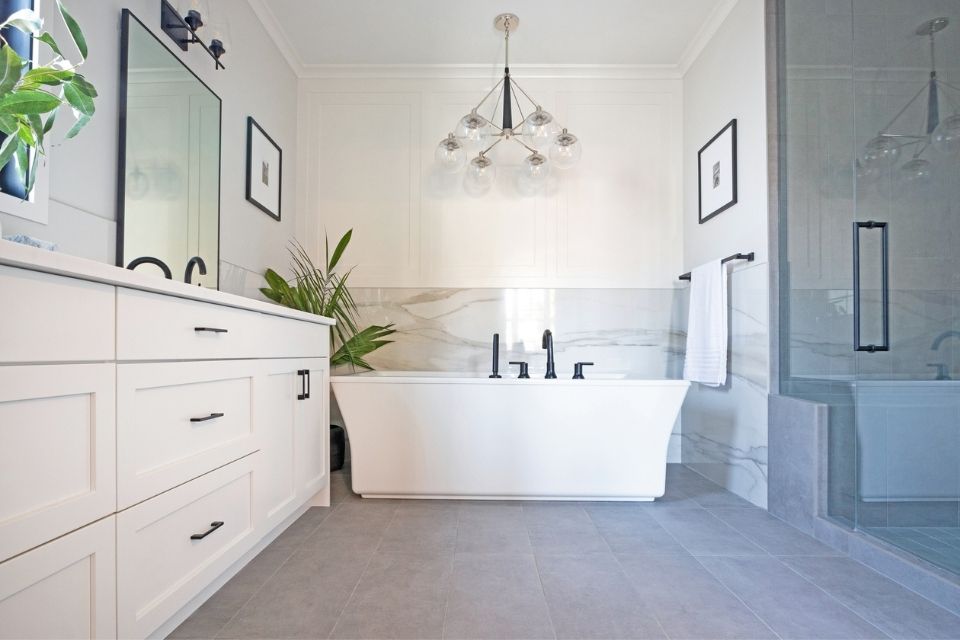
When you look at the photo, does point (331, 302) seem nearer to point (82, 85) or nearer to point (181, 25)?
point (181, 25)

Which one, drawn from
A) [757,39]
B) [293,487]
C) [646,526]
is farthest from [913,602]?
[757,39]

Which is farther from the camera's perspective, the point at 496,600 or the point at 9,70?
the point at 496,600

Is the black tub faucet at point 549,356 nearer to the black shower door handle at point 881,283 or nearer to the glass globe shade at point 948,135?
the black shower door handle at point 881,283

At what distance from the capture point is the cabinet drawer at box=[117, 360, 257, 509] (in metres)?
1.06

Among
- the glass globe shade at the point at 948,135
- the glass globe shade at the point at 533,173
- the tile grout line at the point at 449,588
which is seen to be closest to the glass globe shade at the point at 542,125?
the glass globe shade at the point at 533,173

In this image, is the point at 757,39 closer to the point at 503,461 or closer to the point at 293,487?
the point at 503,461

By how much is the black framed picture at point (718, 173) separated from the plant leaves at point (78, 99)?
2.74 meters

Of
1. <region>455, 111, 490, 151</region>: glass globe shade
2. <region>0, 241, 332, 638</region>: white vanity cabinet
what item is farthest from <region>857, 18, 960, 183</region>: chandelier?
<region>0, 241, 332, 638</region>: white vanity cabinet

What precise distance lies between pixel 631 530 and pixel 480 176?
2.16m

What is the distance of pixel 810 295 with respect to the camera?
7.27ft

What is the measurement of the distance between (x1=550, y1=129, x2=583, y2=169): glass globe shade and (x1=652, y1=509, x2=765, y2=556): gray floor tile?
6.34ft

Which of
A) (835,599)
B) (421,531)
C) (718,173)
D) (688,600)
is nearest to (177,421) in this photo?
(421,531)

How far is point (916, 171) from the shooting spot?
1.76 meters

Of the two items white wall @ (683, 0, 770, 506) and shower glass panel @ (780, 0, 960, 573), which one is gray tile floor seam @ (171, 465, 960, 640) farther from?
white wall @ (683, 0, 770, 506)
